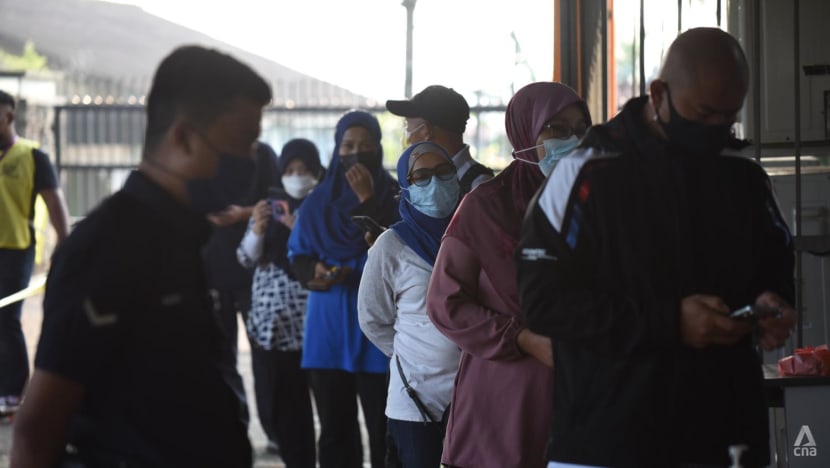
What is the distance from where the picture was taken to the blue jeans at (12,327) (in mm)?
8250

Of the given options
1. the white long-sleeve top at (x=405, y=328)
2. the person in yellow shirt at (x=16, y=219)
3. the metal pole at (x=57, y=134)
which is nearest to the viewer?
the white long-sleeve top at (x=405, y=328)

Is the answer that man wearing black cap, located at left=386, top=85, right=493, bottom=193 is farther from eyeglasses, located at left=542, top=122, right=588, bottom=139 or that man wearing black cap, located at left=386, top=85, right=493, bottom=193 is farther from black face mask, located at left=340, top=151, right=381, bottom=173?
eyeglasses, located at left=542, top=122, right=588, bottom=139

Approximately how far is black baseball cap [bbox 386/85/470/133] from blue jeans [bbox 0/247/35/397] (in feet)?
13.5

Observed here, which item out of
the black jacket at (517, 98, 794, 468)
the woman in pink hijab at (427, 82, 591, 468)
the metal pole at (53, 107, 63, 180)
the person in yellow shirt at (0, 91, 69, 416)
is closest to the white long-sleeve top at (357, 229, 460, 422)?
the woman in pink hijab at (427, 82, 591, 468)

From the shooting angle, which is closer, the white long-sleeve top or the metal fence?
the white long-sleeve top

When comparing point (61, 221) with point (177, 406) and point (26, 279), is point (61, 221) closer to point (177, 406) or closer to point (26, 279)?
point (26, 279)

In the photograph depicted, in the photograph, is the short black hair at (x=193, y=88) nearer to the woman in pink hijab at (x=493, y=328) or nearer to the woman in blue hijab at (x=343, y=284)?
the woman in pink hijab at (x=493, y=328)

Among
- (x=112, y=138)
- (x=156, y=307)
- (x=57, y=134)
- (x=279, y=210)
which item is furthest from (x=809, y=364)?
(x=112, y=138)

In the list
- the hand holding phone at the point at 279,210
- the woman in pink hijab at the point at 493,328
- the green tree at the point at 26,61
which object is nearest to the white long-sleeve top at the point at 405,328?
the woman in pink hijab at the point at 493,328

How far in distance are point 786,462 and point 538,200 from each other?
2.25 metres

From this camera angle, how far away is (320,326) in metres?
5.98

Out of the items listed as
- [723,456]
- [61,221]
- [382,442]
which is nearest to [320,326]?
[382,442]

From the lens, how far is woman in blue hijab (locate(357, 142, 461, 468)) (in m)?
4.29

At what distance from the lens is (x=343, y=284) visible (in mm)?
6066
